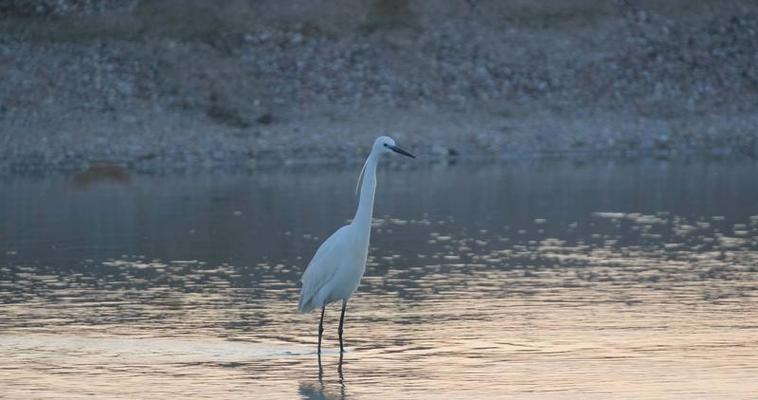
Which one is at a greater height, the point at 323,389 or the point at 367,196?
the point at 367,196

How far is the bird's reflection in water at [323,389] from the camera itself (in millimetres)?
12055

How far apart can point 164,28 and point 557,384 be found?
33277 mm

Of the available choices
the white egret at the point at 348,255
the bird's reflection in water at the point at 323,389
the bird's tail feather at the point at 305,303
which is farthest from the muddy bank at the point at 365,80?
the bird's reflection in water at the point at 323,389

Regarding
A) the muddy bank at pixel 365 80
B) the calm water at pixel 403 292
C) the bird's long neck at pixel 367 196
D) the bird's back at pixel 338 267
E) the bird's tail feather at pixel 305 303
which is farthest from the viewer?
the muddy bank at pixel 365 80

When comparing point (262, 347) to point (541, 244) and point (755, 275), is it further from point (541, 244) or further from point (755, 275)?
point (541, 244)

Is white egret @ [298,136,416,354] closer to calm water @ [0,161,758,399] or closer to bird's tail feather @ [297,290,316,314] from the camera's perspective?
bird's tail feather @ [297,290,316,314]

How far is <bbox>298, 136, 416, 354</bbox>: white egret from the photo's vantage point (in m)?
14.0

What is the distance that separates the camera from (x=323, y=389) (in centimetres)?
1234

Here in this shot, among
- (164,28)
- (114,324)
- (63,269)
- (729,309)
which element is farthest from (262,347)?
(164,28)

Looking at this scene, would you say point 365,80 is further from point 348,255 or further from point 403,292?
point 348,255

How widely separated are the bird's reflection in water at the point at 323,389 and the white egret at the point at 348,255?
4.23 feet

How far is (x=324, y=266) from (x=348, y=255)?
248 mm

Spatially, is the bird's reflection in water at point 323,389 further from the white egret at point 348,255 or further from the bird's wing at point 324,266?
the bird's wing at point 324,266

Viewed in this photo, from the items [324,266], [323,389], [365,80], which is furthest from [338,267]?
[365,80]
